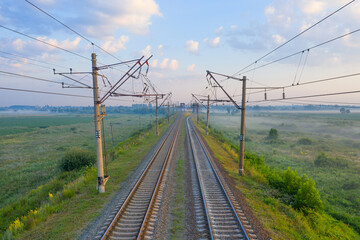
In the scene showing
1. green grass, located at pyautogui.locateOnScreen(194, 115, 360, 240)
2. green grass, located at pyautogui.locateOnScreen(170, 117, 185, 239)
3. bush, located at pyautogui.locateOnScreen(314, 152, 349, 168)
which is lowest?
bush, located at pyautogui.locateOnScreen(314, 152, 349, 168)

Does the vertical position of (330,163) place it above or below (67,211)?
Result: below

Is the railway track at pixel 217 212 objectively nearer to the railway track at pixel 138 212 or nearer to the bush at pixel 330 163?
the railway track at pixel 138 212

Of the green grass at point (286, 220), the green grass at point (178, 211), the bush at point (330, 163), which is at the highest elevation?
the green grass at point (178, 211)

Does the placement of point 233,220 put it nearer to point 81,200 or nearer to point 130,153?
point 81,200

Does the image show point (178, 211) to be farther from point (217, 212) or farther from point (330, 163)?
point (330, 163)

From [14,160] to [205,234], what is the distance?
3524 cm

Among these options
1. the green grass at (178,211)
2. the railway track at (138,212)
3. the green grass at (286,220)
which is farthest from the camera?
the green grass at (286,220)

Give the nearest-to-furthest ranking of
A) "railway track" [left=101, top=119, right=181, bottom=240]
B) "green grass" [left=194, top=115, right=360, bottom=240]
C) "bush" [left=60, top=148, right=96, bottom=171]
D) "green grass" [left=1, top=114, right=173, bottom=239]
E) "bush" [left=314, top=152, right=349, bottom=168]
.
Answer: "railway track" [left=101, top=119, right=181, bottom=240] < "green grass" [left=1, top=114, right=173, bottom=239] < "green grass" [left=194, top=115, right=360, bottom=240] < "bush" [left=60, top=148, right=96, bottom=171] < "bush" [left=314, top=152, right=349, bottom=168]

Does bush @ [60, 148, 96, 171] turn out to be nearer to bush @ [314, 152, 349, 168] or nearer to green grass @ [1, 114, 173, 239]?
green grass @ [1, 114, 173, 239]

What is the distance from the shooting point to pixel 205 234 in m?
8.77

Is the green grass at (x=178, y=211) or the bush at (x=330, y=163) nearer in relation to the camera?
the green grass at (x=178, y=211)

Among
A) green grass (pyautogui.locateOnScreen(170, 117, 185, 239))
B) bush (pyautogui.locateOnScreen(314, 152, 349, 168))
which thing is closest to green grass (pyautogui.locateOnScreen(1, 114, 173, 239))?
green grass (pyautogui.locateOnScreen(170, 117, 185, 239))

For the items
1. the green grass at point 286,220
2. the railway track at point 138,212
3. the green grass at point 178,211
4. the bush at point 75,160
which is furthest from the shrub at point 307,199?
the bush at point 75,160

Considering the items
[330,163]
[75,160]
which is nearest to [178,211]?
[75,160]
